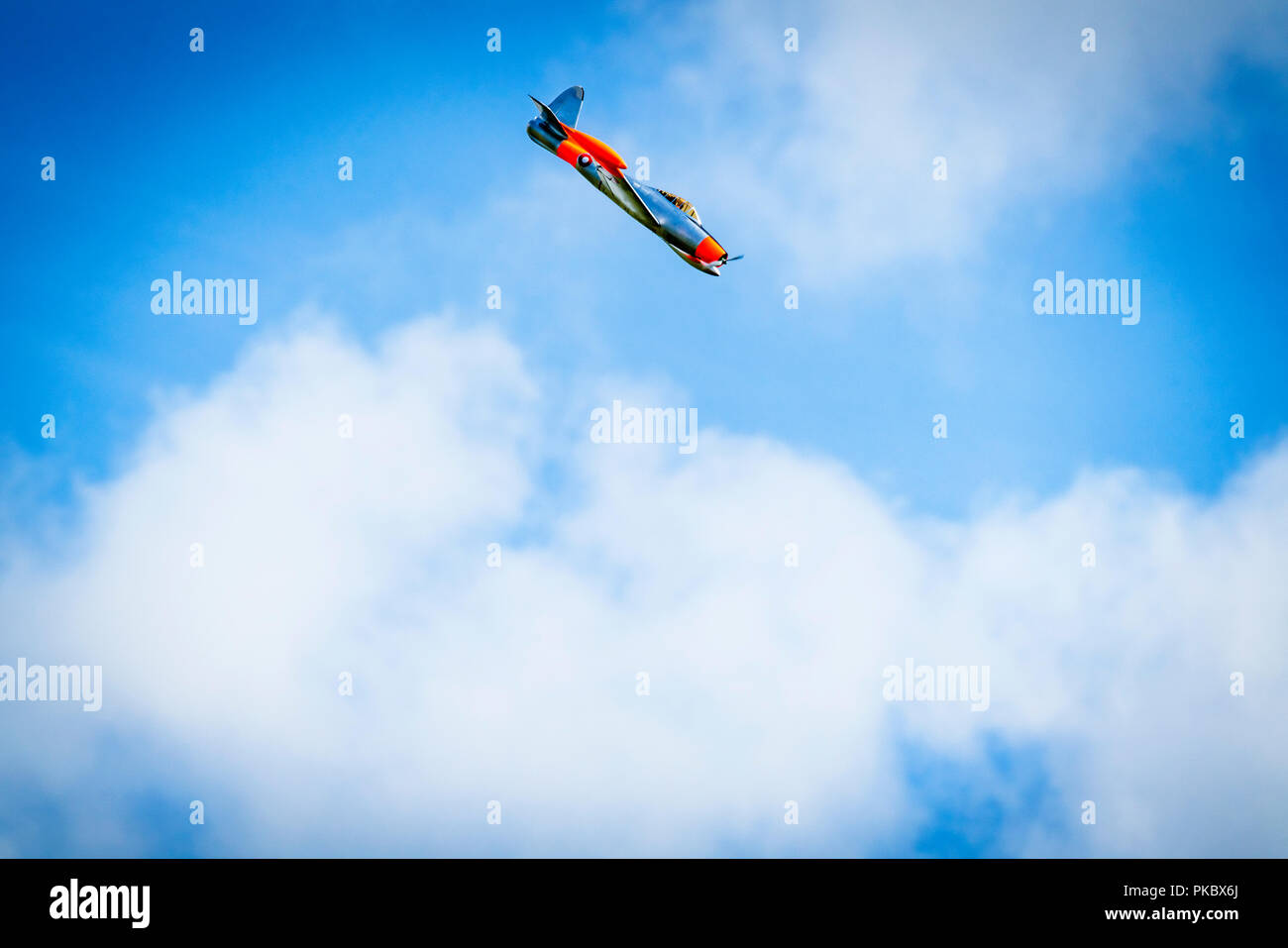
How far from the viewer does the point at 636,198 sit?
65.2 ft

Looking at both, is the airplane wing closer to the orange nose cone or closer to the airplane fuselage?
the airplane fuselage

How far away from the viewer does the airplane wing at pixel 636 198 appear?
19.6 metres

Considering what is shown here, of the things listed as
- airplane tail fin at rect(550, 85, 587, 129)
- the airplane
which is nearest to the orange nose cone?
the airplane

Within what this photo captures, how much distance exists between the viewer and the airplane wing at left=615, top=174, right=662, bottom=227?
773 inches

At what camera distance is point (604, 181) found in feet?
66.4

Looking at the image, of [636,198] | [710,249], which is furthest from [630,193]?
[710,249]

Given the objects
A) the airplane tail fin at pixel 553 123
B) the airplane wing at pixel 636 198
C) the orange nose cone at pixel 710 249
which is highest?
the airplane tail fin at pixel 553 123

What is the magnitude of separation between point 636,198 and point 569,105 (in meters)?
3.29

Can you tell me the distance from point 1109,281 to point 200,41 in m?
22.4

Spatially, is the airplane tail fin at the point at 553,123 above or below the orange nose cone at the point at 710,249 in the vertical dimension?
above

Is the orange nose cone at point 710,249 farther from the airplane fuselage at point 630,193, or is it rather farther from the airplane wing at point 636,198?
the airplane wing at point 636,198

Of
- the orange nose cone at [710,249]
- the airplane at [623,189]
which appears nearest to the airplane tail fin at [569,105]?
the airplane at [623,189]
